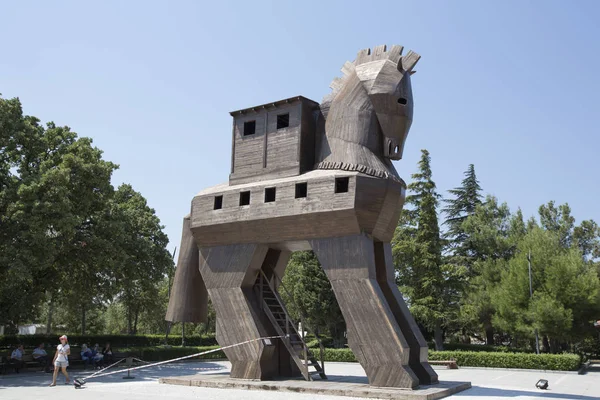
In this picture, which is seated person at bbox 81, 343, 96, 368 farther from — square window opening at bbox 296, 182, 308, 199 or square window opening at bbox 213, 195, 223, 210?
square window opening at bbox 296, 182, 308, 199

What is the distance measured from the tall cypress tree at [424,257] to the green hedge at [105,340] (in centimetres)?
1648

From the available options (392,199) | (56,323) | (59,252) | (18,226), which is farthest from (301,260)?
(56,323)

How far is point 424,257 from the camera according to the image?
3616 cm

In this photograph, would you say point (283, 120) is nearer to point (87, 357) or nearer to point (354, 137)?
point (354, 137)

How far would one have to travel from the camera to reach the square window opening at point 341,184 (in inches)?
577

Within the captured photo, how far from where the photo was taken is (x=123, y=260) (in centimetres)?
2370

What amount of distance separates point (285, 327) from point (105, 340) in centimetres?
1884

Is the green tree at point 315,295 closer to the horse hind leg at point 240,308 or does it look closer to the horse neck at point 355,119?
the horse hind leg at point 240,308

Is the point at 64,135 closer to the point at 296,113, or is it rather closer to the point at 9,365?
the point at 9,365

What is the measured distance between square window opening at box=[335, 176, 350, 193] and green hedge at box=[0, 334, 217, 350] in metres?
18.4

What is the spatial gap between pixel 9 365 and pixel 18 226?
5372 mm

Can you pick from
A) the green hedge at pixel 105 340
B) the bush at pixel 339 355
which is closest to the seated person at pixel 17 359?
the green hedge at pixel 105 340

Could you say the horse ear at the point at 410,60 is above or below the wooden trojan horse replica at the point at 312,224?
above

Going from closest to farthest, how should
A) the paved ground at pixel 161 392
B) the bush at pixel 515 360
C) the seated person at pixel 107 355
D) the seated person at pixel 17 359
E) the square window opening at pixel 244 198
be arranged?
the paved ground at pixel 161 392 → the square window opening at pixel 244 198 → the seated person at pixel 17 359 → the seated person at pixel 107 355 → the bush at pixel 515 360
